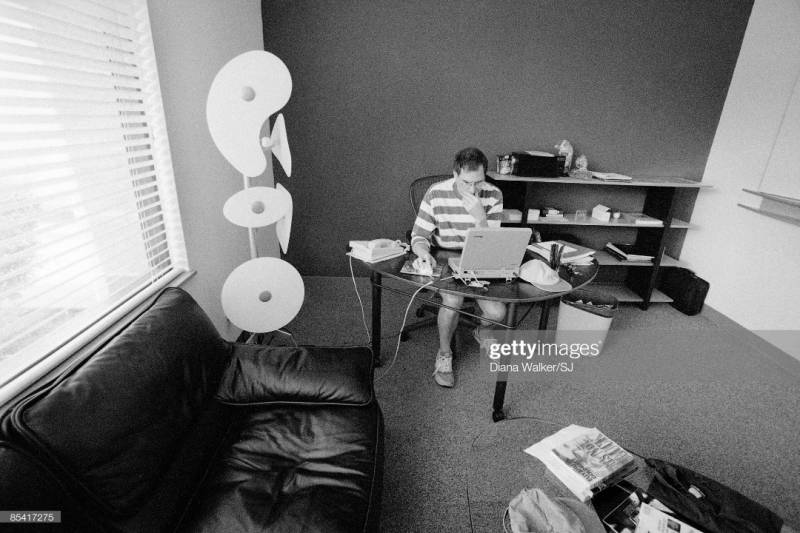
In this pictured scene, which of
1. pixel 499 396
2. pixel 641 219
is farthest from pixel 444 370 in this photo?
pixel 641 219

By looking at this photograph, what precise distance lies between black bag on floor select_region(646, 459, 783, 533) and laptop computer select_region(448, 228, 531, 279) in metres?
0.96

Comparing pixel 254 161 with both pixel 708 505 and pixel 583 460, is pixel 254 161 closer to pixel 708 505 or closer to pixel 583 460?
pixel 583 460

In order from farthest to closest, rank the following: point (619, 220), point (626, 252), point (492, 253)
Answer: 1. point (626, 252)
2. point (619, 220)
3. point (492, 253)

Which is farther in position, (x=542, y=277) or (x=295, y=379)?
(x=542, y=277)

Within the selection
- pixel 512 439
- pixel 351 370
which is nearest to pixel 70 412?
pixel 351 370

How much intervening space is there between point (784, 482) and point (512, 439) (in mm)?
1402

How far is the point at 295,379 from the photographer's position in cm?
157

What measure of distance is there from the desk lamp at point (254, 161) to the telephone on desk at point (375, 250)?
0.38 m

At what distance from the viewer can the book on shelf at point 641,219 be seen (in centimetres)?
317

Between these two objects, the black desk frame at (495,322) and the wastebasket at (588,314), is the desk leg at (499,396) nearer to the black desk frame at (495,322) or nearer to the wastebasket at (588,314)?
the black desk frame at (495,322)

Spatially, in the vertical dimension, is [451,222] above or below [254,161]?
below

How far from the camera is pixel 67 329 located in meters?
1.38

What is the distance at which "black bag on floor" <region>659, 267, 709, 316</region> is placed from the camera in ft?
10.8

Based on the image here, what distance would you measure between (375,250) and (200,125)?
1.13 meters
